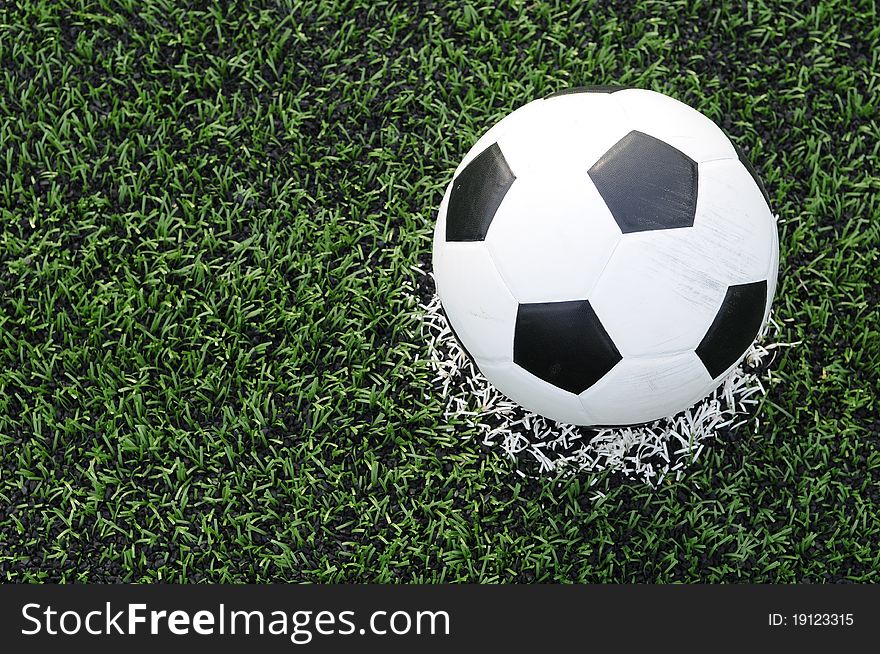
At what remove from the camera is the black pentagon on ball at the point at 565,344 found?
223 cm

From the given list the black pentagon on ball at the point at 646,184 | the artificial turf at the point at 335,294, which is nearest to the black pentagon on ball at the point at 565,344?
the black pentagon on ball at the point at 646,184

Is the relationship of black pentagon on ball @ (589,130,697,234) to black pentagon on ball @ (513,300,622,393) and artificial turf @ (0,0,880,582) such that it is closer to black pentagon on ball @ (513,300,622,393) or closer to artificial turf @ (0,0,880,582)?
black pentagon on ball @ (513,300,622,393)

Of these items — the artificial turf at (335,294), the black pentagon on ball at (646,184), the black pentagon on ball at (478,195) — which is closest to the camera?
the black pentagon on ball at (646,184)

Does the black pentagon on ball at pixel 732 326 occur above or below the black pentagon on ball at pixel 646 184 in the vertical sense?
below

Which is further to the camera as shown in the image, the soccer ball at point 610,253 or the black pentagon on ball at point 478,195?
the black pentagon on ball at point 478,195

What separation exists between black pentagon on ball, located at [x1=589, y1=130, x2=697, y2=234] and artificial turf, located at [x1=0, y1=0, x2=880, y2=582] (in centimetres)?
109

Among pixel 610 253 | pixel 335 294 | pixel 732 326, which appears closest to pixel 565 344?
pixel 610 253

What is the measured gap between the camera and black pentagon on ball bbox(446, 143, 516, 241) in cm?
232

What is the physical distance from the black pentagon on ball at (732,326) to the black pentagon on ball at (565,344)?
0.93ft

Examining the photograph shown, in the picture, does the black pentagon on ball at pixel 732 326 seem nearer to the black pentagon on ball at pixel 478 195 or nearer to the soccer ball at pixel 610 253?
the soccer ball at pixel 610 253

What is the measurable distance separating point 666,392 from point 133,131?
7.58ft

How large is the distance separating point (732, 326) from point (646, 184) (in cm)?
49

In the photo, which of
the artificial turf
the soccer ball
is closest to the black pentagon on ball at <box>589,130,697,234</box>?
the soccer ball

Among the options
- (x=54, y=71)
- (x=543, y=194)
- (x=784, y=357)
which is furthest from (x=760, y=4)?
(x=54, y=71)
